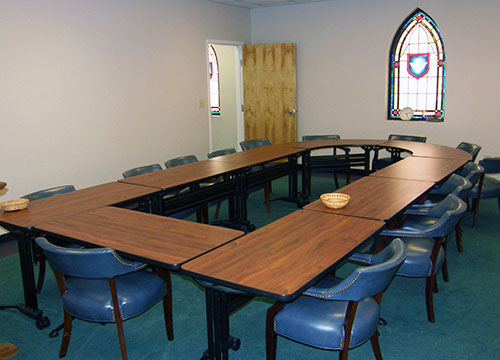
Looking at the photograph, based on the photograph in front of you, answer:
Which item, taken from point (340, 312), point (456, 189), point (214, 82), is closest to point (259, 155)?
point (456, 189)

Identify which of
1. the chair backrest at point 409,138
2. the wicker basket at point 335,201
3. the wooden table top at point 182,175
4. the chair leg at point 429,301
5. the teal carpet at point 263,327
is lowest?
the teal carpet at point 263,327

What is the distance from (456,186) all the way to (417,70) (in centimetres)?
382

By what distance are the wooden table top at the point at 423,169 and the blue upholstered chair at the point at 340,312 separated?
1.89 meters

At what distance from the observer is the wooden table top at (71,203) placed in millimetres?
3186

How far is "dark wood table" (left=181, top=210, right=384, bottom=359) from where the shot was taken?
212 centimetres

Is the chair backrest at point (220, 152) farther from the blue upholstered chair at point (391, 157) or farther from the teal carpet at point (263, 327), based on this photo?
the blue upholstered chair at point (391, 157)

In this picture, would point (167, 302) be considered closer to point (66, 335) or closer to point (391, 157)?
point (66, 335)

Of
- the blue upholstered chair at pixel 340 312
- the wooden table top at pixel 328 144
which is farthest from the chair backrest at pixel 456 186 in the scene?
the wooden table top at pixel 328 144

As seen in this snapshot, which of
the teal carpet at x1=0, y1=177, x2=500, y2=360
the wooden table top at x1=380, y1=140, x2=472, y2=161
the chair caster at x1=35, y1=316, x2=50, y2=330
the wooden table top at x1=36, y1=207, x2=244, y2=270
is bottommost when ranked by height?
the teal carpet at x1=0, y1=177, x2=500, y2=360

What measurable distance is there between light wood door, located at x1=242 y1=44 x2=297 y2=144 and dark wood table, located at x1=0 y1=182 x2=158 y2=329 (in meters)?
4.58

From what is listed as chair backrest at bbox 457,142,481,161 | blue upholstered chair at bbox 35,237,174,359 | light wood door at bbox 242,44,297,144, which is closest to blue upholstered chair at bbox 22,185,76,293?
blue upholstered chair at bbox 35,237,174,359

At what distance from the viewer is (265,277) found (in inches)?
85.0

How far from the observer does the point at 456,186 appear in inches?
155

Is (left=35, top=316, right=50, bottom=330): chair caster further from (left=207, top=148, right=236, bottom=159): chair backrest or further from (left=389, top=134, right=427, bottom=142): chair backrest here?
(left=389, top=134, right=427, bottom=142): chair backrest
